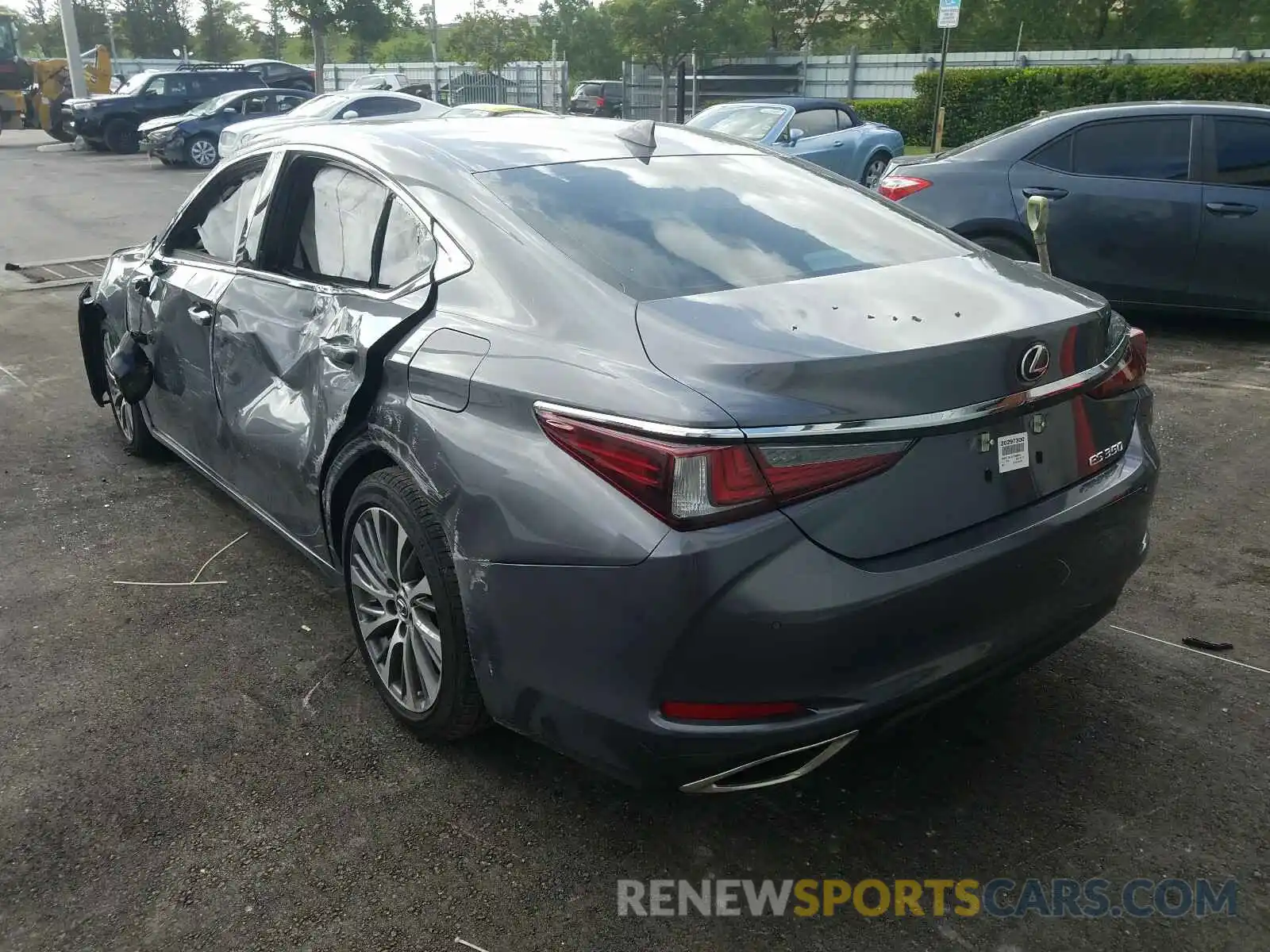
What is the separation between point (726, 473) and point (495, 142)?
5.09ft

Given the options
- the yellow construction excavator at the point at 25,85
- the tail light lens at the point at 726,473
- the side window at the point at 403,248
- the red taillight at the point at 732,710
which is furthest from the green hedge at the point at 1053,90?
the yellow construction excavator at the point at 25,85

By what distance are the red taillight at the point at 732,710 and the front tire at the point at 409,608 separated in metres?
0.62

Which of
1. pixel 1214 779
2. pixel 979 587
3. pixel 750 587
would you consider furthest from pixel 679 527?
pixel 1214 779

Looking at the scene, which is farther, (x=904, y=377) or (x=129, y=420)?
(x=129, y=420)

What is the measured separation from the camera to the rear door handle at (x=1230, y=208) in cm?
667

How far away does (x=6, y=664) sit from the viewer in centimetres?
347

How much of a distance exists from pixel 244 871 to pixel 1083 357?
2208 millimetres

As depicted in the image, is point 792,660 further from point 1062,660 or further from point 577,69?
point 577,69

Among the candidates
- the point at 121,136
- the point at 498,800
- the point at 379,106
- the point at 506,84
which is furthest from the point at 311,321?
the point at 506,84

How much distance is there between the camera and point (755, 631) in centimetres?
213

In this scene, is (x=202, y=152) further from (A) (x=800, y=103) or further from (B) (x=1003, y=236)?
(B) (x=1003, y=236)

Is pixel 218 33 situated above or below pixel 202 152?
above

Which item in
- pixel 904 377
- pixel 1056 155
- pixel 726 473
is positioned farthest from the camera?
pixel 1056 155

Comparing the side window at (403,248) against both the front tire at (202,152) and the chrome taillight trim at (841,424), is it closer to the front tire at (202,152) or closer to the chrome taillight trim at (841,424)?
the chrome taillight trim at (841,424)
